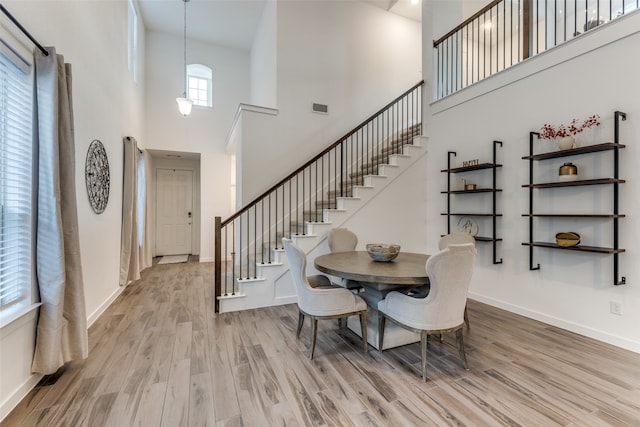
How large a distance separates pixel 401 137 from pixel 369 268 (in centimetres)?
400

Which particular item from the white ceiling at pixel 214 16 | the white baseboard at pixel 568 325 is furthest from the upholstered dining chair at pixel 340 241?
the white ceiling at pixel 214 16

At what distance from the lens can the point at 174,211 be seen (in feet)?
24.4

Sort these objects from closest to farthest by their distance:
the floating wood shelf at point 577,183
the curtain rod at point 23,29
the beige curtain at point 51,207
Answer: the curtain rod at point 23,29, the beige curtain at point 51,207, the floating wood shelf at point 577,183

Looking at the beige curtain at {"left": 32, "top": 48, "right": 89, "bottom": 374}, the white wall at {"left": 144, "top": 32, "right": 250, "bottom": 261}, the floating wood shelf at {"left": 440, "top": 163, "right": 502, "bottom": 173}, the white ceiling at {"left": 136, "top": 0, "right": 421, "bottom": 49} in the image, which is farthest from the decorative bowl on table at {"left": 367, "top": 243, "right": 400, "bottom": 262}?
the white ceiling at {"left": 136, "top": 0, "right": 421, "bottom": 49}

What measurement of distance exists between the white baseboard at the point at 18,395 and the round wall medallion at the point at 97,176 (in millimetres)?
1796

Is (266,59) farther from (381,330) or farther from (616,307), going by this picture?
(616,307)

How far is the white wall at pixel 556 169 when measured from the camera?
2.60m

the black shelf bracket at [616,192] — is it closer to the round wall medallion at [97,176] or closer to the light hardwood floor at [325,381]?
the light hardwood floor at [325,381]

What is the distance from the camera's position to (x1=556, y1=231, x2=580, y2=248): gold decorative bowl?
2.82m

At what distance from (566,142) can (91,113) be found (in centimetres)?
504

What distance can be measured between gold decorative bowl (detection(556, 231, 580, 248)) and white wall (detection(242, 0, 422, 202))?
12.3 feet

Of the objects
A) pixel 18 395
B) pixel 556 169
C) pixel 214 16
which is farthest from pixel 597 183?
pixel 214 16

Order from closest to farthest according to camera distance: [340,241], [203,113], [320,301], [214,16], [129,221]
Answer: [320,301]
[340,241]
[129,221]
[214,16]
[203,113]

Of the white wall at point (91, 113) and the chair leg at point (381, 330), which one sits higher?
the white wall at point (91, 113)
